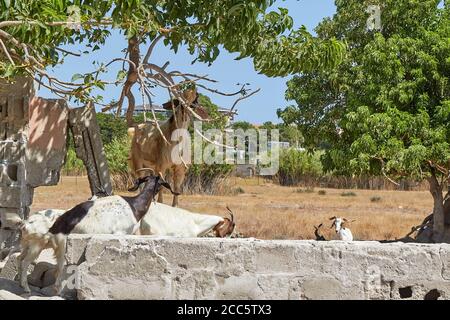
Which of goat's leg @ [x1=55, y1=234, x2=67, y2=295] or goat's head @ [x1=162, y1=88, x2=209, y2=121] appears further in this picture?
goat's head @ [x1=162, y1=88, x2=209, y2=121]

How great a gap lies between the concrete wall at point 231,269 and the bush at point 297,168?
30.4m

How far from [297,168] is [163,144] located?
1120 inches

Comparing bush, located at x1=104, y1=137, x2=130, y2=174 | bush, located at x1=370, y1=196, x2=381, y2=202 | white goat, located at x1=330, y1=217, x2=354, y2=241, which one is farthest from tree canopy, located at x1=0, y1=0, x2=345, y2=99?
bush, located at x1=370, y1=196, x2=381, y2=202

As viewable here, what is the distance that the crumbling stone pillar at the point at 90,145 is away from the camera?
11742 mm

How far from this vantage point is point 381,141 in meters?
14.7

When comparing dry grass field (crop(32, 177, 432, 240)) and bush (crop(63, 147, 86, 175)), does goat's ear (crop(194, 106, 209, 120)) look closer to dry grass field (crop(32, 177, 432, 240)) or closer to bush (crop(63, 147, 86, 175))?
dry grass field (crop(32, 177, 432, 240))

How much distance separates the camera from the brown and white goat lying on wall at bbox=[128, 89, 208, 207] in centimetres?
1080

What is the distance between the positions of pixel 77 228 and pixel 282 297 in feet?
7.38

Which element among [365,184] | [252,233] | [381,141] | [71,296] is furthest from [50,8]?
[365,184]

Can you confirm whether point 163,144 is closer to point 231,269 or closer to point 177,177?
point 177,177

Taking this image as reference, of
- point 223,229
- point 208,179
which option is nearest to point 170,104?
point 223,229

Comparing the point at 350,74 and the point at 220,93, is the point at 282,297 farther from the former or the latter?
the point at 350,74

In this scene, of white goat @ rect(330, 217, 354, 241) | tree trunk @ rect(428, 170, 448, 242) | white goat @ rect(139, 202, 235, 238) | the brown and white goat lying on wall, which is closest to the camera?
white goat @ rect(139, 202, 235, 238)

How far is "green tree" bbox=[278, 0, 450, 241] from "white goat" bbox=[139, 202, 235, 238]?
605 cm
